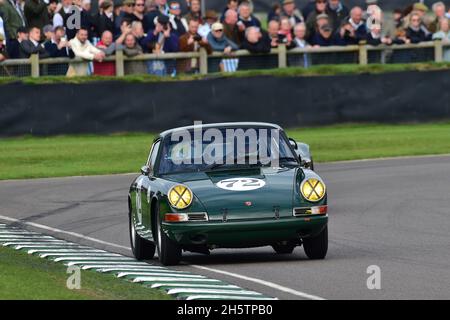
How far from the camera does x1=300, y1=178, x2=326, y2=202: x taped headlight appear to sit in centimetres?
1112

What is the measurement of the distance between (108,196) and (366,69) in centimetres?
1090

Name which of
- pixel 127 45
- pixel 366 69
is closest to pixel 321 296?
pixel 127 45

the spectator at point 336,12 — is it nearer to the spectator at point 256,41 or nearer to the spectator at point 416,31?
the spectator at point 416,31

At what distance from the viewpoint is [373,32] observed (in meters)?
28.8

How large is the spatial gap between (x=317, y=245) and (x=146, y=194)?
1749 mm

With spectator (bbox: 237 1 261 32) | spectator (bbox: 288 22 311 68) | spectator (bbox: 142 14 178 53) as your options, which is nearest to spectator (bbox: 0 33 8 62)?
spectator (bbox: 142 14 178 53)

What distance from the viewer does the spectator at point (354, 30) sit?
28594 millimetres

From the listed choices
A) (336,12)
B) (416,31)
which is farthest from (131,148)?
(416,31)

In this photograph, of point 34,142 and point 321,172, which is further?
point 34,142

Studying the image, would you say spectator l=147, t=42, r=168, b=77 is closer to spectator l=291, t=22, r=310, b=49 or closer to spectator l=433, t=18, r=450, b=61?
spectator l=291, t=22, r=310, b=49

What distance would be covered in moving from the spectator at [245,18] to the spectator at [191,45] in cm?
95

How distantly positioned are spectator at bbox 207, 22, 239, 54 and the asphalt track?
484 cm

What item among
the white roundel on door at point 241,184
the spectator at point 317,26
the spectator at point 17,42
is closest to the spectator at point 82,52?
the spectator at point 17,42

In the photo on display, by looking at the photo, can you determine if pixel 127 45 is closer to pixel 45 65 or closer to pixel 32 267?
pixel 45 65
